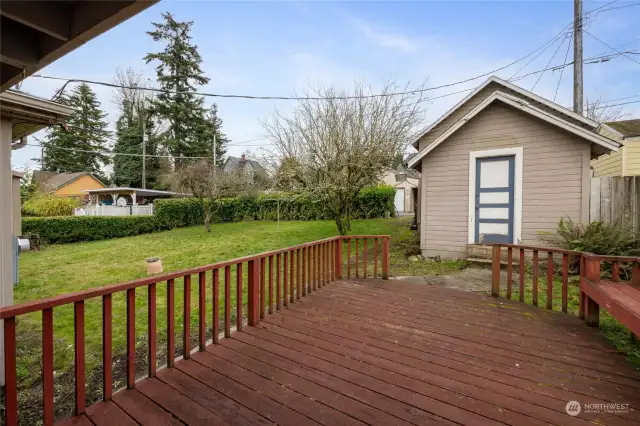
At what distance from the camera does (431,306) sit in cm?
399

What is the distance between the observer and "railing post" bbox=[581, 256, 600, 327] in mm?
3312

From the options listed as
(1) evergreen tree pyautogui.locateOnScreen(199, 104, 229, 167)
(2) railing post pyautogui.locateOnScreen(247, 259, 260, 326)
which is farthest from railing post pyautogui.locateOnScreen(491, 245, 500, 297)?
(1) evergreen tree pyautogui.locateOnScreen(199, 104, 229, 167)

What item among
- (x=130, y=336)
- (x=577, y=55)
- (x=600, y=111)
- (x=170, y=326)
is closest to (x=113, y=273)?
(x=170, y=326)

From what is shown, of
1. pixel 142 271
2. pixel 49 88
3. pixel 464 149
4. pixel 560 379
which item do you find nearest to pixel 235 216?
pixel 49 88

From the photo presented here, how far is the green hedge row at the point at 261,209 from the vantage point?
1598 cm

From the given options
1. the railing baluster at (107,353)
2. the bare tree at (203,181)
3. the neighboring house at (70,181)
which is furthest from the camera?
the neighboring house at (70,181)

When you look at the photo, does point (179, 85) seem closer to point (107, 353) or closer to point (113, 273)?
point (113, 273)

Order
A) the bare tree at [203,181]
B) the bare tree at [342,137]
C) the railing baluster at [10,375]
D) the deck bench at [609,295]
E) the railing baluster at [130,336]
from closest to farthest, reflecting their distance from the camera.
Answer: the railing baluster at [10,375] → the railing baluster at [130,336] → the deck bench at [609,295] → the bare tree at [342,137] → the bare tree at [203,181]

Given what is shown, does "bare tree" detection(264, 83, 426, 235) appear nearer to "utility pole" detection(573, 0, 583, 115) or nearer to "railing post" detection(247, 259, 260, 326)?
"utility pole" detection(573, 0, 583, 115)

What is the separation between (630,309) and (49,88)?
16162 millimetres

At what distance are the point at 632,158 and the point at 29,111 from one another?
14369 millimetres

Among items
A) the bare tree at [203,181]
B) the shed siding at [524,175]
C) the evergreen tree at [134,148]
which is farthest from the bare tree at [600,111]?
the evergreen tree at [134,148]

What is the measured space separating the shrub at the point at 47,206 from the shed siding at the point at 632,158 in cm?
2296

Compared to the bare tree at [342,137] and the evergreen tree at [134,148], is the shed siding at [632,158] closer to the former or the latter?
the bare tree at [342,137]
